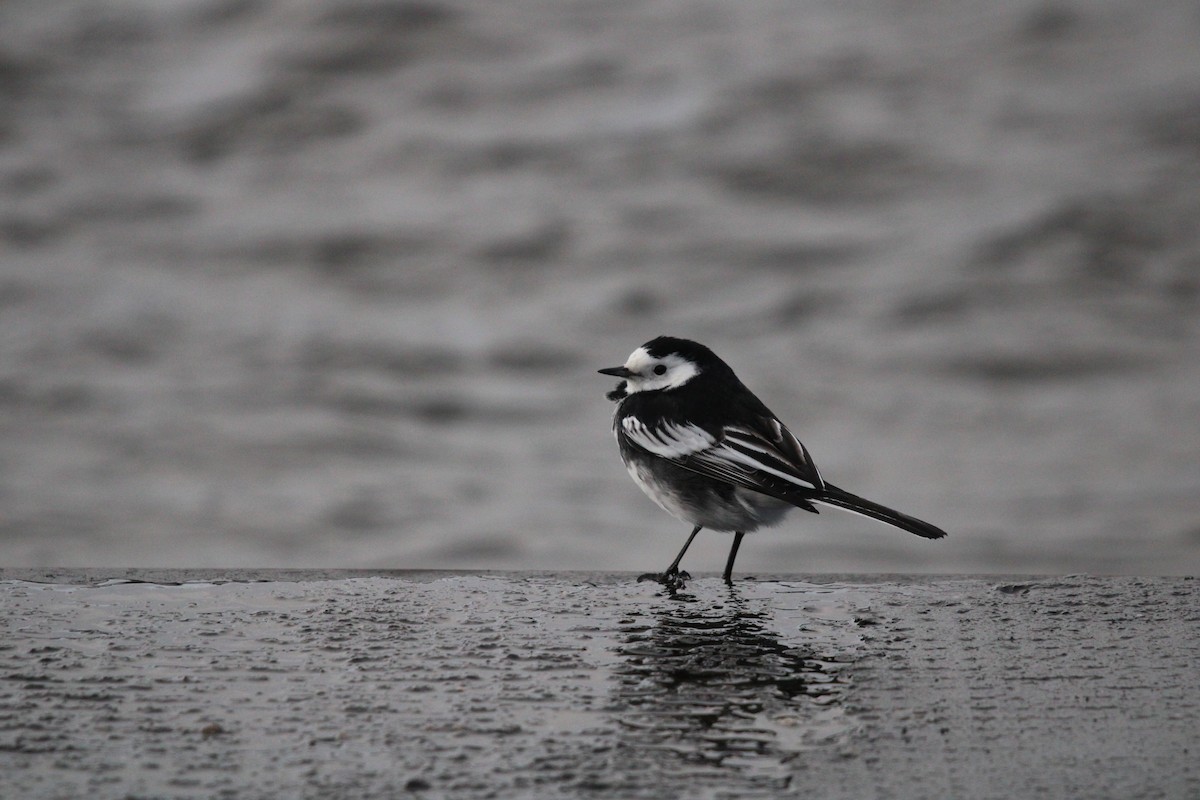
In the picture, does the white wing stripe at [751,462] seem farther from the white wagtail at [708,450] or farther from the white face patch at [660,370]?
the white face patch at [660,370]

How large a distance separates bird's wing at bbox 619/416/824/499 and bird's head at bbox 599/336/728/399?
0.37m

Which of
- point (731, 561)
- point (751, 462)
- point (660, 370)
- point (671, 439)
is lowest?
point (731, 561)

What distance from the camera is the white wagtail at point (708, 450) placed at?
5.18m

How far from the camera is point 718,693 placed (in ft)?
11.1

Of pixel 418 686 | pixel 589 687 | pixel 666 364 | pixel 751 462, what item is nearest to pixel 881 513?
pixel 751 462

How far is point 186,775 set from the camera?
2.81 m

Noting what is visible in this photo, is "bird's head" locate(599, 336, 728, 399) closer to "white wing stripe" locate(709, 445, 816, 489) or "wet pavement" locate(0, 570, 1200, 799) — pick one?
"white wing stripe" locate(709, 445, 816, 489)

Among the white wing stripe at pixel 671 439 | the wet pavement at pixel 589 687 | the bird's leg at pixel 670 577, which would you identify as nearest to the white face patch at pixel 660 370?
the white wing stripe at pixel 671 439

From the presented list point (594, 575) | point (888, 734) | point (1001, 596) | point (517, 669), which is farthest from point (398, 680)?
point (1001, 596)

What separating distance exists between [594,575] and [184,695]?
6.27 feet

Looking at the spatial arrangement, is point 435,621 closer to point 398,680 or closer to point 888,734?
point 398,680

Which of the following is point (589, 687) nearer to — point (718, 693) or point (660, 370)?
point (718, 693)

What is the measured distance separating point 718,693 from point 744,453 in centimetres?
205

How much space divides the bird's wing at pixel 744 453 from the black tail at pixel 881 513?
0.28ft
